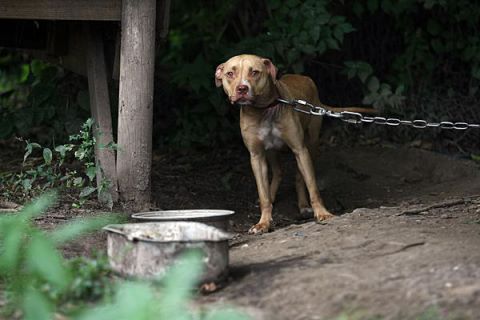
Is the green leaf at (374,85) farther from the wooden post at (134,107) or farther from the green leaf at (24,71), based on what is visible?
the green leaf at (24,71)

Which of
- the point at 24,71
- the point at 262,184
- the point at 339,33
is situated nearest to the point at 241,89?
the point at 262,184

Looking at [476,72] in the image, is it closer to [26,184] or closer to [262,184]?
[262,184]

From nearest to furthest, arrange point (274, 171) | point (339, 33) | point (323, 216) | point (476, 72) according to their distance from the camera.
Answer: point (323, 216) → point (274, 171) → point (339, 33) → point (476, 72)

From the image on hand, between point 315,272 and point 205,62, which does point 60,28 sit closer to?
point 205,62

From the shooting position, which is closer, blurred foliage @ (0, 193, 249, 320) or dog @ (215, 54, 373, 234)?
blurred foliage @ (0, 193, 249, 320)

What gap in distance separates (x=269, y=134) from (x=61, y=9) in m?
1.79

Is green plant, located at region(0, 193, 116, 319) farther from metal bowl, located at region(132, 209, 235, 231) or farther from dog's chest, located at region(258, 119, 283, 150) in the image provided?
dog's chest, located at region(258, 119, 283, 150)

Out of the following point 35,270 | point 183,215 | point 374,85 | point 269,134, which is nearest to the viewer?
point 35,270

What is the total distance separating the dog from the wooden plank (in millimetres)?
909

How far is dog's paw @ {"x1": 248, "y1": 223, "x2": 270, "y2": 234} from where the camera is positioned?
6660 mm

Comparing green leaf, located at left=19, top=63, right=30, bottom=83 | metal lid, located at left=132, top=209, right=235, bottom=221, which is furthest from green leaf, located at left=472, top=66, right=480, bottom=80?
metal lid, located at left=132, top=209, right=235, bottom=221

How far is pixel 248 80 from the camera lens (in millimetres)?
6535

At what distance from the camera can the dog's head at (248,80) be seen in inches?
253

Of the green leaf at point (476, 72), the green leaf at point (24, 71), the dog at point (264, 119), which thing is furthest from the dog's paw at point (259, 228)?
the green leaf at point (24, 71)
